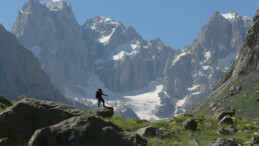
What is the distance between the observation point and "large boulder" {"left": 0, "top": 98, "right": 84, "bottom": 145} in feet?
46.8

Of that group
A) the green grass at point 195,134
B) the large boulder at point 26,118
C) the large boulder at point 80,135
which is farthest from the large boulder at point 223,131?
the large boulder at point 80,135

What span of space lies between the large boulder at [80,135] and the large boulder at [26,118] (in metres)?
3.29

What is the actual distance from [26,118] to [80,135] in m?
4.27

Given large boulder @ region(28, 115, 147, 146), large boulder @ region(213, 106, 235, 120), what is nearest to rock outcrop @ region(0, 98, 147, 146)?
large boulder @ region(28, 115, 147, 146)

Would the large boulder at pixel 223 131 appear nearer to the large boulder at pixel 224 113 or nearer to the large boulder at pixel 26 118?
the large boulder at pixel 224 113

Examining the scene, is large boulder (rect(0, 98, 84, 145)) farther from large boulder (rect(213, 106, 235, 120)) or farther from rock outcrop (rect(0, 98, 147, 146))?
large boulder (rect(213, 106, 235, 120))

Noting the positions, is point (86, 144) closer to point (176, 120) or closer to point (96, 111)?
point (96, 111)

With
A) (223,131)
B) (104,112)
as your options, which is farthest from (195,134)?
(104,112)

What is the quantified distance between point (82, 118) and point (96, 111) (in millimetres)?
17965

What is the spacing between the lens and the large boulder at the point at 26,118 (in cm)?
1427

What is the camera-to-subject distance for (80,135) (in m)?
11.4

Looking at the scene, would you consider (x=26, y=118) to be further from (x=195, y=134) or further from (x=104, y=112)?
(x=104, y=112)

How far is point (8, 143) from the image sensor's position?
497 inches

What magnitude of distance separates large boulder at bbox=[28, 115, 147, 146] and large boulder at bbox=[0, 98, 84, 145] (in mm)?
3295
